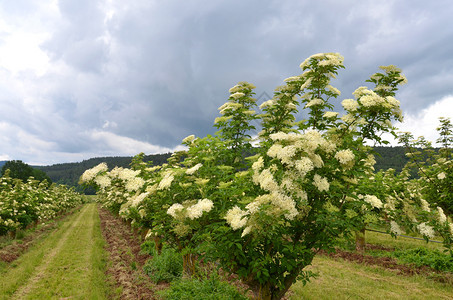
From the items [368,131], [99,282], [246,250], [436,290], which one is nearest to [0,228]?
[99,282]

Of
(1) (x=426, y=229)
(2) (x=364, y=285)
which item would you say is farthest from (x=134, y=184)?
(2) (x=364, y=285)

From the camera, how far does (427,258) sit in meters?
12.6

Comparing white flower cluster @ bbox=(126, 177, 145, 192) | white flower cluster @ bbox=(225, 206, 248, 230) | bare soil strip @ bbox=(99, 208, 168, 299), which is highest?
white flower cluster @ bbox=(126, 177, 145, 192)

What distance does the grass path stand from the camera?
9.59 m

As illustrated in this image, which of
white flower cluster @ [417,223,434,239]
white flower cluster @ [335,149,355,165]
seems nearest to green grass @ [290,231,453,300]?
white flower cluster @ [417,223,434,239]

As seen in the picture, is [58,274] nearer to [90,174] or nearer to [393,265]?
[90,174]

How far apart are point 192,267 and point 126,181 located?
371 centimetres

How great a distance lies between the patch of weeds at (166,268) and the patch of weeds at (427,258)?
39.7 feet

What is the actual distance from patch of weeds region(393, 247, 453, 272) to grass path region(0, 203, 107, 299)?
15017 mm

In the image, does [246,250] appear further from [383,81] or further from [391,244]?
[391,244]

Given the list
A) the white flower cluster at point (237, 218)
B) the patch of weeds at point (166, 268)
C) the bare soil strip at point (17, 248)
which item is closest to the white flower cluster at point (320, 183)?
the white flower cluster at point (237, 218)

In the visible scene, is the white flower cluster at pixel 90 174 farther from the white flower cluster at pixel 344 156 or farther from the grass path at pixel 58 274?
the white flower cluster at pixel 344 156

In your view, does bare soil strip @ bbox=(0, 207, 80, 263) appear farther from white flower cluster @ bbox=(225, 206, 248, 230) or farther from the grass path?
white flower cluster @ bbox=(225, 206, 248, 230)

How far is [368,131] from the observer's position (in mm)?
4996
